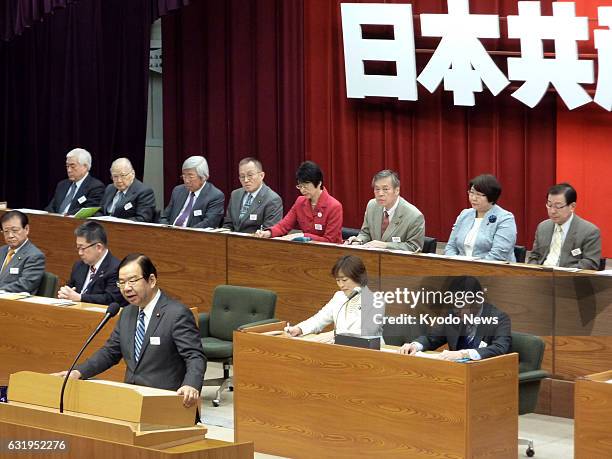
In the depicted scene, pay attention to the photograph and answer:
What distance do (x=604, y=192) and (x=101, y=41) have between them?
17.8 ft

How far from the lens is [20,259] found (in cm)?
808

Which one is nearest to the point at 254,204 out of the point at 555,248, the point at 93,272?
the point at 93,272

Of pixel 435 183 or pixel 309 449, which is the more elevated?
pixel 435 183

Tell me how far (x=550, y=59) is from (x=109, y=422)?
255 inches

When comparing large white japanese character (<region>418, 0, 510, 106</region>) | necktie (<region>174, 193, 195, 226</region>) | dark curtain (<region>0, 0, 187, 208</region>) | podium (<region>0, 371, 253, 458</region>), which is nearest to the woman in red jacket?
necktie (<region>174, 193, 195, 226</region>)

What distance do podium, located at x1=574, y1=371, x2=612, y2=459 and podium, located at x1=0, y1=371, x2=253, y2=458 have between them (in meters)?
1.98

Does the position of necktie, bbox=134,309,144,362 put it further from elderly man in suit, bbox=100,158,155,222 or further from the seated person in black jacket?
elderly man in suit, bbox=100,158,155,222

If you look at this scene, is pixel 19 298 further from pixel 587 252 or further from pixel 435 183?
pixel 435 183

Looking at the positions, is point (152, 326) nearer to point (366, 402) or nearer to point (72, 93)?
point (366, 402)

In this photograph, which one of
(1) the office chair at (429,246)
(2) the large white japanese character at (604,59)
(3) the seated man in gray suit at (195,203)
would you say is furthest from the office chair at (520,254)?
(3) the seated man in gray suit at (195,203)

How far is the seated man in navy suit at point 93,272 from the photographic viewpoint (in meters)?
7.47

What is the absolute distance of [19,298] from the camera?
7879 mm

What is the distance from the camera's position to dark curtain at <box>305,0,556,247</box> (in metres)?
10.5

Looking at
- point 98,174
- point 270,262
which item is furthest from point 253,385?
point 98,174
